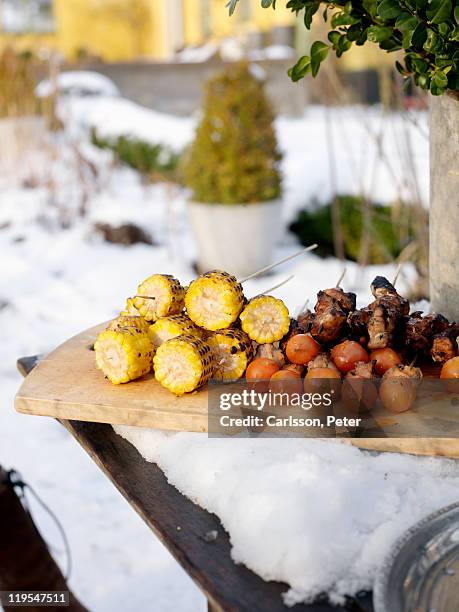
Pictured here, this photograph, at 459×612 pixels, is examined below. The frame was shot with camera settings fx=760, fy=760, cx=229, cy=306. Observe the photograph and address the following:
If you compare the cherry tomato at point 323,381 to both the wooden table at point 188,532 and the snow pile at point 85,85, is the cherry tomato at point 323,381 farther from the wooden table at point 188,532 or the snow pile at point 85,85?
the snow pile at point 85,85

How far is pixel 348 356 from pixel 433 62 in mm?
528

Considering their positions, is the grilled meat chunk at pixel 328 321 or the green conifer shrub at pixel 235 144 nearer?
the grilled meat chunk at pixel 328 321

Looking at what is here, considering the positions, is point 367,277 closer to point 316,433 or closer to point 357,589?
point 316,433

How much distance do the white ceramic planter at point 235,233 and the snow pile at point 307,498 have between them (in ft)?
12.0

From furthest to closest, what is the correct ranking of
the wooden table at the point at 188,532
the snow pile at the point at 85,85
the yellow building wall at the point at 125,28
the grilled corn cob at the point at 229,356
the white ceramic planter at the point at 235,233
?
the yellow building wall at the point at 125,28 → the snow pile at the point at 85,85 → the white ceramic planter at the point at 235,233 → the grilled corn cob at the point at 229,356 → the wooden table at the point at 188,532

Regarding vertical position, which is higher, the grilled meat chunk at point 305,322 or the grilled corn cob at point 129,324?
the grilled corn cob at point 129,324

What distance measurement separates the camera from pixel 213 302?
54.8 inches

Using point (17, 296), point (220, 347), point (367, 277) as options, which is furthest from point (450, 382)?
point (17, 296)

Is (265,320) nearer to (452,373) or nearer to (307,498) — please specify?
(452,373)

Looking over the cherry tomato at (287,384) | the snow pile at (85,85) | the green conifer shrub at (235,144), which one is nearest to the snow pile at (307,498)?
the cherry tomato at (287,384)

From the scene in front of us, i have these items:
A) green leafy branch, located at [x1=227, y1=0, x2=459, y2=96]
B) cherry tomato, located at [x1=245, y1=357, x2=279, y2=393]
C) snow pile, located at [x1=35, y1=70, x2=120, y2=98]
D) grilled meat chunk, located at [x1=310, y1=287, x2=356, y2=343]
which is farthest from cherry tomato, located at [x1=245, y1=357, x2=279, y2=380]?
snow pile, located at [x1=35, y1=70, x2=120, y2=98]

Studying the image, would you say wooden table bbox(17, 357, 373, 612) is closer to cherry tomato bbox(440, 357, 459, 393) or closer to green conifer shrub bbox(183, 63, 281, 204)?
cherry tomato bbox(440, 357, 459, 393)

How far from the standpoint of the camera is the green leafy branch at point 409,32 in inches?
47.2

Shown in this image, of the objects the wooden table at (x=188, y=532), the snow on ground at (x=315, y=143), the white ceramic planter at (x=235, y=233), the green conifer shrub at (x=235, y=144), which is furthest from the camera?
the snow on ground at (x=315, y=143)
